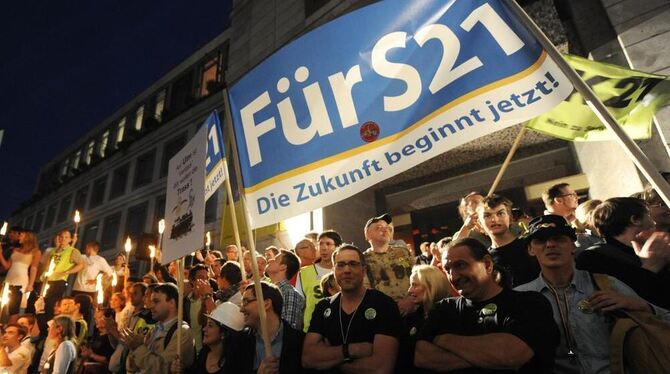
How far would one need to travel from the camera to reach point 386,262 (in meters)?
4.21

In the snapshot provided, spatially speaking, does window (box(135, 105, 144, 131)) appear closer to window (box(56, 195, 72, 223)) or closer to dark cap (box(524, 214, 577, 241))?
window (box(56, 195, 72, 223))

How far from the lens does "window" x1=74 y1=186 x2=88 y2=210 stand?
27203 millimetres

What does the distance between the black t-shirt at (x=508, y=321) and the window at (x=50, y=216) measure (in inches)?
1426

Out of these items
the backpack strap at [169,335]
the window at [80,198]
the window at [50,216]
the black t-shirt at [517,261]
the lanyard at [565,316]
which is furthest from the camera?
the window at [50,216]

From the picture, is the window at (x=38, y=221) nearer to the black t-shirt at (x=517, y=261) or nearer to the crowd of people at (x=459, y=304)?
the crowd of people at (x=459, y=304)

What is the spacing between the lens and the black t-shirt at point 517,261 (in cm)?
316

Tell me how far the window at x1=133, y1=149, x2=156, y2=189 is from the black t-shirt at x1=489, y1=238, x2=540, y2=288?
73.7 feet

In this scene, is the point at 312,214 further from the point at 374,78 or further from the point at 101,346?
the point at 374,78

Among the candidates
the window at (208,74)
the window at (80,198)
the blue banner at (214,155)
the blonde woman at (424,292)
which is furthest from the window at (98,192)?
the blonde woman at (424,292)

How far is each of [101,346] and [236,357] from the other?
3.75 metres

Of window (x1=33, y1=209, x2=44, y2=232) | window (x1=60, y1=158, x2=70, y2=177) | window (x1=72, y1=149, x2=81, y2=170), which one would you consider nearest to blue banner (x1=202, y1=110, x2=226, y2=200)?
window (x1=72, y1=149, x2=81, y2=170)

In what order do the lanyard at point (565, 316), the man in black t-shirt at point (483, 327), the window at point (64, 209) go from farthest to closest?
the window at point (64, 209) → the lanyard at point (565, 316) → the man in black t-shirt at point (483, 327)

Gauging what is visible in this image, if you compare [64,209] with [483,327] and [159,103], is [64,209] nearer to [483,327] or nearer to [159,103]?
[159,103]

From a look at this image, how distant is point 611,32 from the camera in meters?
6.09
